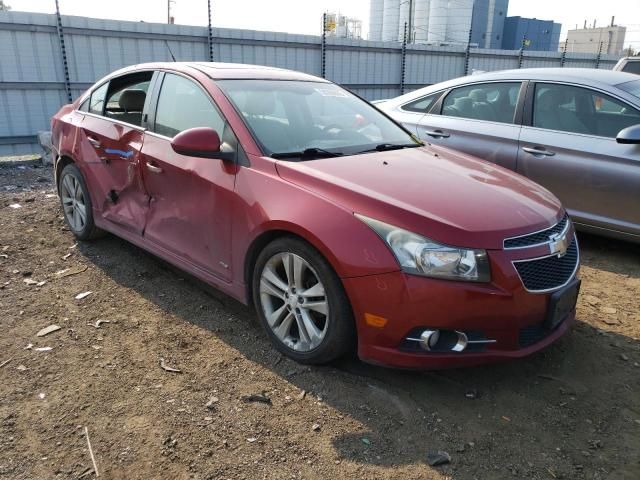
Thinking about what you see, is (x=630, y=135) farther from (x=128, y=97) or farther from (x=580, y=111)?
(x=128, y=97)

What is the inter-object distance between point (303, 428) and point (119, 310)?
1.77 metres

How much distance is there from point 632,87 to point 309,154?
329 cm

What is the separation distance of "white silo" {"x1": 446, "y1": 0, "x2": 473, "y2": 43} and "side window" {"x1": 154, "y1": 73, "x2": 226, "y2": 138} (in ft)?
139

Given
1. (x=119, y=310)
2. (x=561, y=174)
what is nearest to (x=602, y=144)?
(x=561, y=174)

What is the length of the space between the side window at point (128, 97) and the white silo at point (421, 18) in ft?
146

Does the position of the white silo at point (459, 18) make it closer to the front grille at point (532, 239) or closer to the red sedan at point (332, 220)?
the red sedan at point (332, 220)

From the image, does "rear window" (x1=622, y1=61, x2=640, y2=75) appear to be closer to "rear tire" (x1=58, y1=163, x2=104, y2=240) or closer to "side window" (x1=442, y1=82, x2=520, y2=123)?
"side window" (x1=442, y1=82, x2=520, y2=123)

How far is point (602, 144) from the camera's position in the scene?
4.66 m

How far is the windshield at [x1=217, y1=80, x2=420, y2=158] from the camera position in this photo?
3.34 meters

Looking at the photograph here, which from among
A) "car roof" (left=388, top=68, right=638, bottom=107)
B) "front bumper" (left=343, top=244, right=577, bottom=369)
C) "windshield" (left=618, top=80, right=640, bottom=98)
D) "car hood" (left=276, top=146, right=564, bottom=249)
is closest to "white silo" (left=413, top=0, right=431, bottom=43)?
"car roof" (left=388, top=68, right=638, bottom=107)

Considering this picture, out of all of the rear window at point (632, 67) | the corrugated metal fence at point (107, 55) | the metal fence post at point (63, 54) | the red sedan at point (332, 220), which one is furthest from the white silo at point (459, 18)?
the red sedan at point (332, 220)

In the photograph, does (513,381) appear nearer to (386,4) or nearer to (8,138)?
(8,138)

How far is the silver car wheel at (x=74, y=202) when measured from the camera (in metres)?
4.74

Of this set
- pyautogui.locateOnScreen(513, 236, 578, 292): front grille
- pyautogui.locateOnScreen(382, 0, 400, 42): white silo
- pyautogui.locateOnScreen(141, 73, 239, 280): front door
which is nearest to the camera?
pyautogui.locateOnScreen(513, 236, 578, 292): front grille
